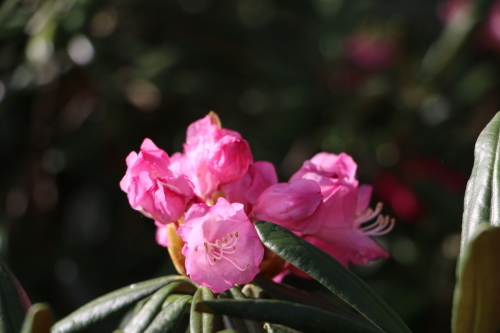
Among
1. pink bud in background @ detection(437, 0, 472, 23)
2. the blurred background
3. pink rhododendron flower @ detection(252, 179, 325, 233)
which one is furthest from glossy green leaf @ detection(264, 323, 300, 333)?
pink bud in background @ detection(437, 0, 472, 23)

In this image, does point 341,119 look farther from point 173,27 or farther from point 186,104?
point 173,27

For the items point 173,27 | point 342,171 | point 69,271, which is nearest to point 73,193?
point 69,271

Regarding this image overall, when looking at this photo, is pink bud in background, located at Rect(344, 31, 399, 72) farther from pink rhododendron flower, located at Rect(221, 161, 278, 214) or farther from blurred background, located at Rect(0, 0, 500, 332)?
pink rhododendron flower, located at Rect(221, 161, 278, 214)

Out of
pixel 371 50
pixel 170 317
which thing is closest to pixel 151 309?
pixel 170 317

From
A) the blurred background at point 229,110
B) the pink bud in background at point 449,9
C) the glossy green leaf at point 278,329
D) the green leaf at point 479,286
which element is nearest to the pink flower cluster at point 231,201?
the glossy green leaf at point 278,329

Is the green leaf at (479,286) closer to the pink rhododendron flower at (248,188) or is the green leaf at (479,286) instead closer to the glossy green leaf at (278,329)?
the glossy green leaf at (278,329)

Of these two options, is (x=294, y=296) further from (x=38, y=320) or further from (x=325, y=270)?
(x=38, y=320)
